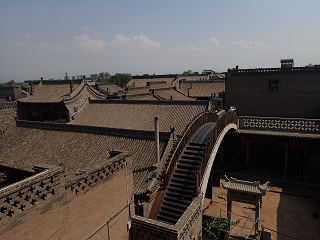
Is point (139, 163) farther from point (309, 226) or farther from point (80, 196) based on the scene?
point (309, 226)

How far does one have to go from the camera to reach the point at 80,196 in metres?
8.17

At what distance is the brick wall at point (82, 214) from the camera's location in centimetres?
643

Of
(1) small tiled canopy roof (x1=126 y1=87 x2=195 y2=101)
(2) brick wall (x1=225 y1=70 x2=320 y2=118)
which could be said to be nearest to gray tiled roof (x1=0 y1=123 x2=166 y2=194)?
(1) small tiled canopy roof (x1=126 y1=87 x2=195 y2=101)

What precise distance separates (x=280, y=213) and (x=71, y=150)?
1475 cm

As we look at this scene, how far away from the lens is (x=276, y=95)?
2712 cm

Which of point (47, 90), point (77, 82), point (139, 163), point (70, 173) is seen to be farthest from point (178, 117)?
point (47, 90)

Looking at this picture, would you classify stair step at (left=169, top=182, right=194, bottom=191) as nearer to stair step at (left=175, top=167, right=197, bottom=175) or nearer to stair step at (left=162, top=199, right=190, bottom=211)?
stair step at (left=175, top=167, right=197, bottom=175)

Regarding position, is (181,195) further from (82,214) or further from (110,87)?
(110,87)

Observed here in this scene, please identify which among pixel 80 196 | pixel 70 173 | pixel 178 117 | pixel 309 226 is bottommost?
pixel 309 226

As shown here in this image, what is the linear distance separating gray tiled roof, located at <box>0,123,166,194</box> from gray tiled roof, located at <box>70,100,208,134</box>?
4007 mm

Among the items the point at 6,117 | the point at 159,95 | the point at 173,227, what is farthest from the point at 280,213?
the point at 6,117

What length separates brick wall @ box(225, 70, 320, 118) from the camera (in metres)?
25.6

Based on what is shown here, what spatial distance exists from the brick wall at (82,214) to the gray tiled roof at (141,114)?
8991 mm

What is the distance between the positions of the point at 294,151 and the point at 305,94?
7362 mm
